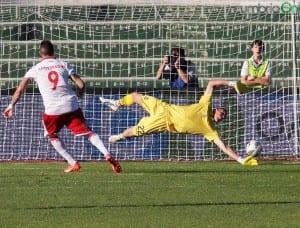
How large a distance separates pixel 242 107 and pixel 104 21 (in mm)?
6259

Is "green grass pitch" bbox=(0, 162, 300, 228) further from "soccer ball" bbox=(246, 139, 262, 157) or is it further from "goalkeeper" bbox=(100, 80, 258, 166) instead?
"soccer ball" bbox=(246, 139, 262, 157)

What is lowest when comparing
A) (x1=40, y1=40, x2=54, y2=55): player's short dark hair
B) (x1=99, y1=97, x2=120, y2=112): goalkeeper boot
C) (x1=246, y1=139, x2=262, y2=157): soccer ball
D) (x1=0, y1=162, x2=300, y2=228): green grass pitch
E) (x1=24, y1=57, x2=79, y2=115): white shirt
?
(x1=0, y1=162, x2=300, y2=228): green grass pitch

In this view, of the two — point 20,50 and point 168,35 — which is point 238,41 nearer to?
point 168,35

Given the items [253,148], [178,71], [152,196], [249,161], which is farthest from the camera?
[178,71]

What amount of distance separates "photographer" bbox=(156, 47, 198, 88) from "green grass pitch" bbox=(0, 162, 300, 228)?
3.25 meters

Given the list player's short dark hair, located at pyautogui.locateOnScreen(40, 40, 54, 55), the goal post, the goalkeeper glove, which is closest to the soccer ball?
the goalkeeper glove

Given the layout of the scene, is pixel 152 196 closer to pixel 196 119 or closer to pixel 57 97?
pixel 57 97

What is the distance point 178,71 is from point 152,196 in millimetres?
8235

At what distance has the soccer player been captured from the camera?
15.3 meters

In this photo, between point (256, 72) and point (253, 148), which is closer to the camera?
point (253, 148)

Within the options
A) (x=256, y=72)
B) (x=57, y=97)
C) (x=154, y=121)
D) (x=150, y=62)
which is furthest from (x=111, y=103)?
(x=150, y=62)

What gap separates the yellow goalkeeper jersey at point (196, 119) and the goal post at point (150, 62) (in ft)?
8.14

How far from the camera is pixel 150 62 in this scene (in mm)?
23484

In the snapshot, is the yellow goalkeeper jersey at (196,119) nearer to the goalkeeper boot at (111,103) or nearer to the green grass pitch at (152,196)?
the green grass pitch at (152,196)
